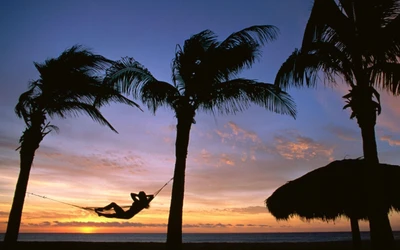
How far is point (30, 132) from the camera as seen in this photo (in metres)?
8.69

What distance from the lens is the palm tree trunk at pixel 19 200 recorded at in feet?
25.5

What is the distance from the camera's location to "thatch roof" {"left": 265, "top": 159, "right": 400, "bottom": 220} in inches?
415

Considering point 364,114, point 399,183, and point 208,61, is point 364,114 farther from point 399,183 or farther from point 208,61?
point 399,183

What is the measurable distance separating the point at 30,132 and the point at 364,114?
7.95 meters

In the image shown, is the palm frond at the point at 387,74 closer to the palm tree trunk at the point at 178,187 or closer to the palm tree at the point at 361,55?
the palm tree at the point at 361,55

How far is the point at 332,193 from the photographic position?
35.6 ft

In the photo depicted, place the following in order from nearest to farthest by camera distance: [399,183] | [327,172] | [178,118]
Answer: [178,118] → [399,183] → [327,172]

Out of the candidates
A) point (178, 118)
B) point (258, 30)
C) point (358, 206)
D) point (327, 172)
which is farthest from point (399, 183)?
point (178, 118)

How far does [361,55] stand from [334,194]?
18.4ft

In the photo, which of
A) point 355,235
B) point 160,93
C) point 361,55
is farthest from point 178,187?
point 355,235


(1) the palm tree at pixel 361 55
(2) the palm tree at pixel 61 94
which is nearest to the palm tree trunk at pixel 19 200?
(2) the palm tree at pixel 61 94

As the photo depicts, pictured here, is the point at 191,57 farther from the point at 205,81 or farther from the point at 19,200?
the point at 19,200

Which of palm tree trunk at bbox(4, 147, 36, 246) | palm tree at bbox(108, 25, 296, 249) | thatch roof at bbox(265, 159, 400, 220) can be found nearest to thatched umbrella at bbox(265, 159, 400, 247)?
thatch roof at bbox(265, 159, 400, 220)

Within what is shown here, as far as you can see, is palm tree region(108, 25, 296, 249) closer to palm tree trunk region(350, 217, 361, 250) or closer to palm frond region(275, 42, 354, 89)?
palm frond region(275, 42, 354, 89)
